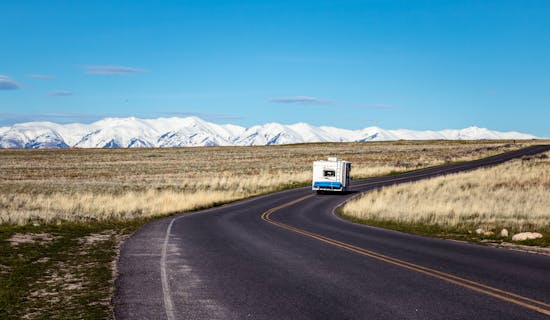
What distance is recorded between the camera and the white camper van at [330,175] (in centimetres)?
4484

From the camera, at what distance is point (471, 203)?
28.5 metres

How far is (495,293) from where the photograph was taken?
8984 millimetres

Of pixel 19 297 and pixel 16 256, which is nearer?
pixel 19 297

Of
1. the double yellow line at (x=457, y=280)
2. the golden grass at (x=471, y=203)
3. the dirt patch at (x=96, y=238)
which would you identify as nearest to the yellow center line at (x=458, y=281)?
the double yellow line at (x=457, y=280)

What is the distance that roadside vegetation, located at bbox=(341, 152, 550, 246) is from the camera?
1949 centimetres

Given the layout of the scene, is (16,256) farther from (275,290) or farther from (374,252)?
(374,252)

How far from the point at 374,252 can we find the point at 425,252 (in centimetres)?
139

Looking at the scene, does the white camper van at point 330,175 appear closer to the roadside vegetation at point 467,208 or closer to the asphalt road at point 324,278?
the roadside vegetation at point 467,208

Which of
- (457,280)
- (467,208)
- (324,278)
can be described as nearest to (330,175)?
(467,208)

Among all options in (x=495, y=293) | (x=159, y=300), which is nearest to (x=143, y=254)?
(x=159, y=300)

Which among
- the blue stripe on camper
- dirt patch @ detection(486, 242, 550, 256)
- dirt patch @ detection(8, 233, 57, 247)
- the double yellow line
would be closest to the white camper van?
the blue stripe on camper

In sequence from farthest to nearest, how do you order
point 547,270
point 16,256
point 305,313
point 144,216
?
point 144,216 → point 16,256 → point 547,270 → point 305,313

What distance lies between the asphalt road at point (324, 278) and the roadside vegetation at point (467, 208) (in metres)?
2.98

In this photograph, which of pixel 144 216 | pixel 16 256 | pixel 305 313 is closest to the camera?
pixel 305 313
